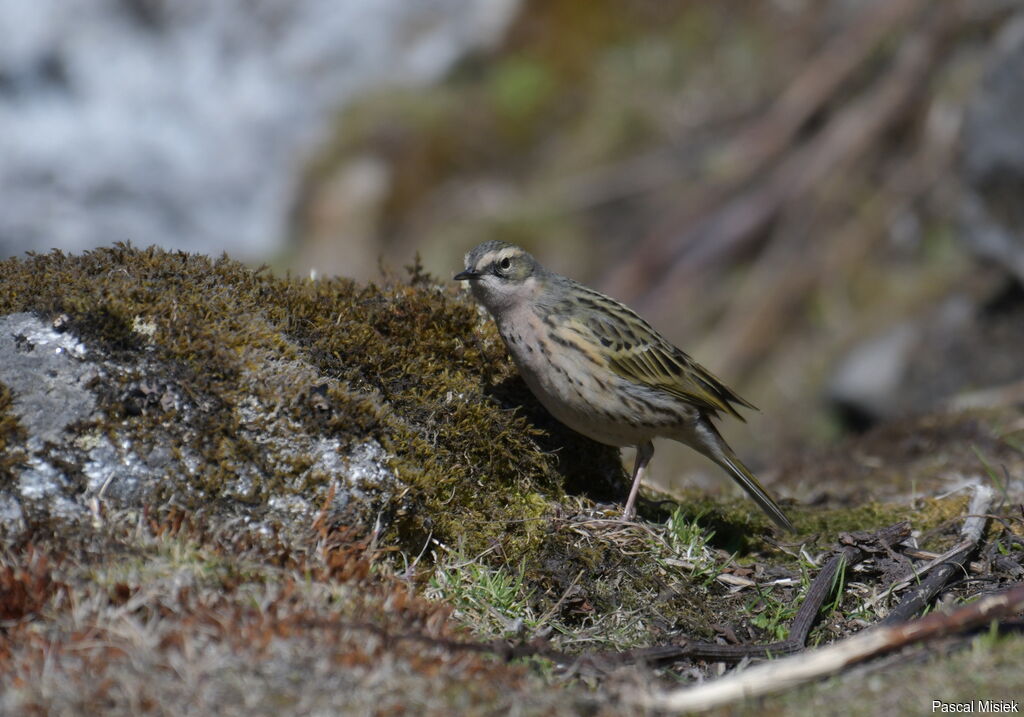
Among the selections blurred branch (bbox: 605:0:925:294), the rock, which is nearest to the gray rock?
the rock

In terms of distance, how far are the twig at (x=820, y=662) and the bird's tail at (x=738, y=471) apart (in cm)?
226

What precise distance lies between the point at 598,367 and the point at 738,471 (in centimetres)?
121

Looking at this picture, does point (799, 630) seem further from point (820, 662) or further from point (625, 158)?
point (625, 158)

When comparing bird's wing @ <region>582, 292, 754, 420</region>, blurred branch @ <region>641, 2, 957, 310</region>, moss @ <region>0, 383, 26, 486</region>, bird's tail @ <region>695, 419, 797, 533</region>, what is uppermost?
blurred branch @ <region>641, 2, 957, 310</region>

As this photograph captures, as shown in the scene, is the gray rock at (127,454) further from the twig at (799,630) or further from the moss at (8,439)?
the twig at (799,630)

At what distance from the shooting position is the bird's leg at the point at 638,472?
19.4ft

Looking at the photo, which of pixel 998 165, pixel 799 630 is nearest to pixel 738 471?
pixel 799 630

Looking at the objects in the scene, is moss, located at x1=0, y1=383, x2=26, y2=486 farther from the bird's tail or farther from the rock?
the rock

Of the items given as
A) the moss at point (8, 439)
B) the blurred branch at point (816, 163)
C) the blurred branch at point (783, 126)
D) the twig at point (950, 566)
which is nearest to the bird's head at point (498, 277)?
the moss at point (8, 439)

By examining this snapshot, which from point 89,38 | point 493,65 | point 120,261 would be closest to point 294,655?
point 120,261

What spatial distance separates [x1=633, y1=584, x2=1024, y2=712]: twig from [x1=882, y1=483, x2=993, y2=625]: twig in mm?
888

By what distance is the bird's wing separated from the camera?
652 centimetres

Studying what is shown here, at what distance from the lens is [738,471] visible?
A: 22.0 ft

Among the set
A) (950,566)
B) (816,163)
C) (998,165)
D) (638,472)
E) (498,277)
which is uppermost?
(816,163)
